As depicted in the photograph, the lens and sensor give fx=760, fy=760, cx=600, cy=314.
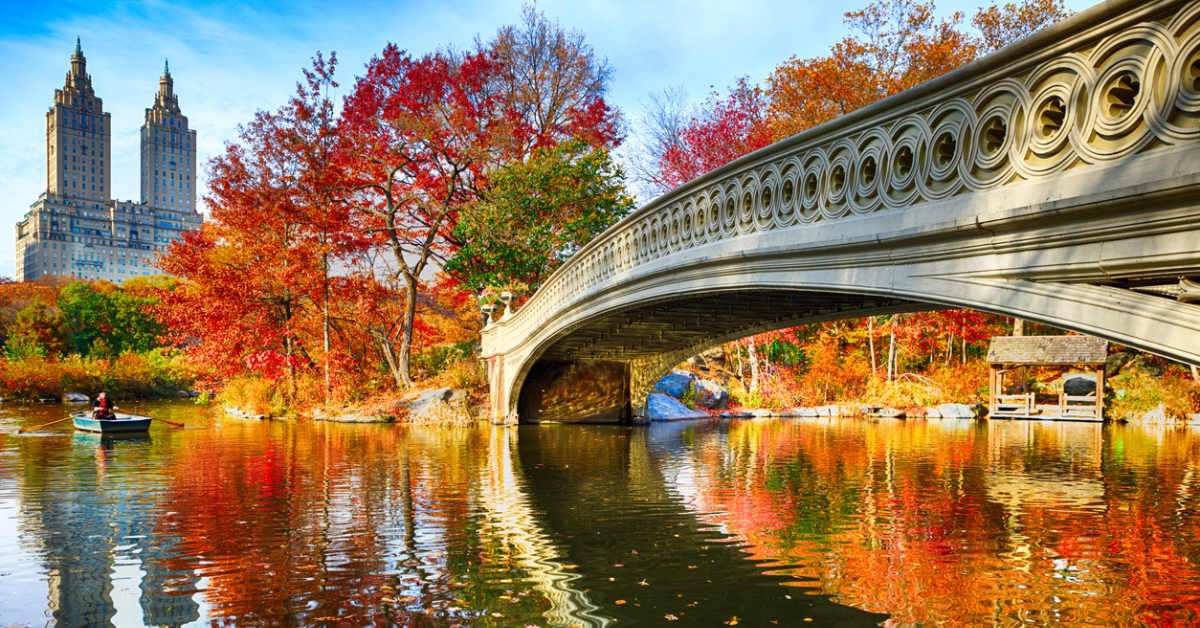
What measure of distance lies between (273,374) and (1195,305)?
2065cm

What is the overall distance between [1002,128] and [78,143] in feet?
436

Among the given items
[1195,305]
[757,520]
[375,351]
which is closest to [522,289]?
[375,351]

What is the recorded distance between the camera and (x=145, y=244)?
4343 inches

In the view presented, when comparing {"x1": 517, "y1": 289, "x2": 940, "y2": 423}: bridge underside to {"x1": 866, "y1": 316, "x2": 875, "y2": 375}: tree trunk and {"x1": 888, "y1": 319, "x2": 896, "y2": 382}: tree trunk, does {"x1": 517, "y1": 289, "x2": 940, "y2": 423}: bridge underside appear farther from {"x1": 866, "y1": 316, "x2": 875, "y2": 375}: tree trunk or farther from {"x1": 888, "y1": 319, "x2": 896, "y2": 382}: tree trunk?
{"x1": 888, "y1": 319, "x2": 896, "y2": 382}: tree trunk

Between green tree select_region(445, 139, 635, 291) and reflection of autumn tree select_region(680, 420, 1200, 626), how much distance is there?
7899mm

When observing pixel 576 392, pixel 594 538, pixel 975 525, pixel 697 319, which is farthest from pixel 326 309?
pixel 975 525

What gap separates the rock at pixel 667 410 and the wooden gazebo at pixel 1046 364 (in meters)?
8.45

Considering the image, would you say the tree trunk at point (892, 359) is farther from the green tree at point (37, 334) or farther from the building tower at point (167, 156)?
the building tower at point (167, 156)

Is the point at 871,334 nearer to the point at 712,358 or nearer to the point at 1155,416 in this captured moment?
Result: the point at 712,358

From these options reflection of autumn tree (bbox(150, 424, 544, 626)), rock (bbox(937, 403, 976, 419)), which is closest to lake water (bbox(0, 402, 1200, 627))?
reflection of autumn tree (bbox(150, 424, 544, 626))

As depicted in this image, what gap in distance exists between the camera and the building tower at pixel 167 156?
117 metres

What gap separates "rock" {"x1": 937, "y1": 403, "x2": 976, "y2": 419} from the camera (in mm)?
21891

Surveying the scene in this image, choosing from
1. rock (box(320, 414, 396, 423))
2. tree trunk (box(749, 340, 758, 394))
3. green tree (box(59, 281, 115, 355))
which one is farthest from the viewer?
green tree (box(59, 281, 115, 355))

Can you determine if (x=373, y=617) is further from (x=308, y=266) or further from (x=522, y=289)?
(x=308, y=266)
